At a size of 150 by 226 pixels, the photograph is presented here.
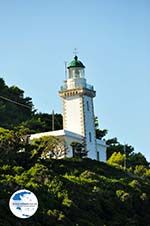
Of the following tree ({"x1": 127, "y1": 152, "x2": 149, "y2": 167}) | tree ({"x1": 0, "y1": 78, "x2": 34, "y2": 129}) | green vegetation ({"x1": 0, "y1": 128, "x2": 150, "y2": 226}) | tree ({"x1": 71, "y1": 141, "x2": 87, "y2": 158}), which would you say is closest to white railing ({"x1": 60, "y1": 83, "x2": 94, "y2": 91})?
tree ({"x1": 0, "y1": 78, "x2": 34, "y2": 129})

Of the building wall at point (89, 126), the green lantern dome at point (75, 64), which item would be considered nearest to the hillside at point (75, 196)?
the building wall at point (89, 126)

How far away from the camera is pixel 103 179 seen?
98.3ft

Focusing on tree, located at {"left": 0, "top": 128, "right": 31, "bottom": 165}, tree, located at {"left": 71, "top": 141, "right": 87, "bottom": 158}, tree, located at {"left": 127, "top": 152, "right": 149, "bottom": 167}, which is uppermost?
tree, located at {"left": 127, "top": 152, "right": 149, "bottom": 167}

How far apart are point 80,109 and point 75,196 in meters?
20.6

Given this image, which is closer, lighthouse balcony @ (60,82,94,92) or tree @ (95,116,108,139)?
lighthouse balcony @ (60,82,94,92)

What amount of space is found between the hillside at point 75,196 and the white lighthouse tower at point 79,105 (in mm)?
10887

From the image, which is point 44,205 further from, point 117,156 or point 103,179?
point 117,156

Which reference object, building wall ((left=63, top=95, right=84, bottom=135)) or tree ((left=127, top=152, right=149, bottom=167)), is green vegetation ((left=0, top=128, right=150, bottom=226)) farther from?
tree ((left=127, top=152, right=149, bottom=167))

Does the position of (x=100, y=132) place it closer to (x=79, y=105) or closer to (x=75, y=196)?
(x=79, y=105)

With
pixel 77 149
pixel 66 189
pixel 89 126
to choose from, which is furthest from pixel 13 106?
pixel 66 189

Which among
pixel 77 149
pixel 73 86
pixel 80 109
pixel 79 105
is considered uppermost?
pixel 73 86

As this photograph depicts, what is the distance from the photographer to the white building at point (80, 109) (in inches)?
1721

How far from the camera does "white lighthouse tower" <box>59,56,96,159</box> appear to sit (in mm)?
43844

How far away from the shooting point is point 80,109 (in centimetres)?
4444
